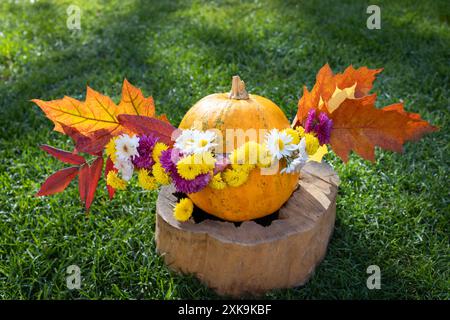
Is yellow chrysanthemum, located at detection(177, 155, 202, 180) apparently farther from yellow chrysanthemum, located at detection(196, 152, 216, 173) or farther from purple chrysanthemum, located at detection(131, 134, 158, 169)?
purple chrysanthemum, located at detection(131, 134, 158, 169)

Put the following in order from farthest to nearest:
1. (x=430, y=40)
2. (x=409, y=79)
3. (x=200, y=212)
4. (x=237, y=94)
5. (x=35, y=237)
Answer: (x=430, y=40)
(x=409, y=79)
(x=35, y=237)
(x=200, y=212)
(x=237, y=94)

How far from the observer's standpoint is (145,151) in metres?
1.97

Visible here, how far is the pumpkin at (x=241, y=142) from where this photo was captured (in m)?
1.96

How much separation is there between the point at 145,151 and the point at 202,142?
269 mm

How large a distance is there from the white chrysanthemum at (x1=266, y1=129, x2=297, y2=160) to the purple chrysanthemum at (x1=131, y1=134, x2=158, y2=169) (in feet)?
1.52

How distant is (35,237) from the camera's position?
2.43 meters

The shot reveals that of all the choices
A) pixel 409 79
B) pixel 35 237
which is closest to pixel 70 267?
pixel 35 237

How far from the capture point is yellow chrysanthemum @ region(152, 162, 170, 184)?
77.0 inches

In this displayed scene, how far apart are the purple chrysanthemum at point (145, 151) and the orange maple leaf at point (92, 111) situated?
148 millimetres

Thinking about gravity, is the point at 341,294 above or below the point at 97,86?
below

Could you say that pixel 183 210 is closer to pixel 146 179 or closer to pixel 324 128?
pixel 146 179

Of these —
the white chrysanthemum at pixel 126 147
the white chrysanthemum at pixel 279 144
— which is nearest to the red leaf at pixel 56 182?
the white chrysanthemum at pixel 126 147

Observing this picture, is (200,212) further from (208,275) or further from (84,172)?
(84,172)
